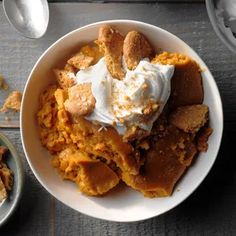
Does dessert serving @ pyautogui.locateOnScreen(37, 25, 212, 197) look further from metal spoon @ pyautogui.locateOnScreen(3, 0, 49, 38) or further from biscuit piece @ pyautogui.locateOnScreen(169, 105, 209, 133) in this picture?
metal spoon @ pyautogui.locateOnScreen(3, 0, 49, 38)

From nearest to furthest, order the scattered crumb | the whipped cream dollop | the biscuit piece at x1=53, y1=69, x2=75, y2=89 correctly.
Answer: the whipped cream dollop
the biscuit piece at x1=53, y1=69, x2=75, y2=89
the scattered crumb

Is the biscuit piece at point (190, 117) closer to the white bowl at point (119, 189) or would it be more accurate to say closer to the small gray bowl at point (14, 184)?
the white bowl at point (119, 189)

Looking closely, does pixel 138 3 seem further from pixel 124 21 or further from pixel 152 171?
pixel 152 171

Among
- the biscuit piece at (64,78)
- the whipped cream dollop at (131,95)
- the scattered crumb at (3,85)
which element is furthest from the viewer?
the scattered crumb at (3,85)

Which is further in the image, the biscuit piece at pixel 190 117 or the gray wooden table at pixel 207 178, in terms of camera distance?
the gray wooden table at pixel 207 178

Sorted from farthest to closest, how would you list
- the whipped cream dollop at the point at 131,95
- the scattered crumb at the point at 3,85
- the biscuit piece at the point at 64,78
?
the scattered crumb at the point at 3,85
the biscuit piece at the point at 64,78
the whipped cream dollop at the point at 131,95

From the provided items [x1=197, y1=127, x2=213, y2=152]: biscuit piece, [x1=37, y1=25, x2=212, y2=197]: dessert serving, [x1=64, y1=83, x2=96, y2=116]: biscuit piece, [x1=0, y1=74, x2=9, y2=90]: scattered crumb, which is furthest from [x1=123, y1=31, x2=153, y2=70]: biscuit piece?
[x1=0, y1=74, x2=9, y2=90]: scattered crumb

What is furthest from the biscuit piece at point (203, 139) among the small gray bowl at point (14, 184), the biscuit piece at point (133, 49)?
the small gray bowl at point (14, 184)
